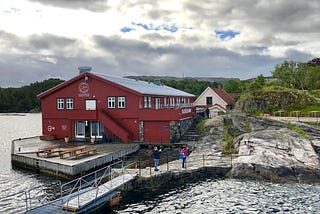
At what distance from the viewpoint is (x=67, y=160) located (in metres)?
25.1

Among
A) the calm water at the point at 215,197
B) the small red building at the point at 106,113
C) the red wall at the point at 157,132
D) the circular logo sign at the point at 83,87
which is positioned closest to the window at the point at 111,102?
the small red building at the point at 106,113

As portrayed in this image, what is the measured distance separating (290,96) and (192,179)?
32.3 metres

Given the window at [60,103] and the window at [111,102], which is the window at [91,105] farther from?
the window at [60,103]

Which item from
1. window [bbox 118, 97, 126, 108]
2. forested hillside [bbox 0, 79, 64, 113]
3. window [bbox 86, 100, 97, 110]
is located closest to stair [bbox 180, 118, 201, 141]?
window [bbox 118, 97, 126, 108]

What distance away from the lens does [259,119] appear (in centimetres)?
3609

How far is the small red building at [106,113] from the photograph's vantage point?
35.3 m

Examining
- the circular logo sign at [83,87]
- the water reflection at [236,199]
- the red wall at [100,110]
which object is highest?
the circular logo sign at [83,87]

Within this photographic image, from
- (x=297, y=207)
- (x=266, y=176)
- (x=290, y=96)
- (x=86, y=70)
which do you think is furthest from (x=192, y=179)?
(x=290, y=96)

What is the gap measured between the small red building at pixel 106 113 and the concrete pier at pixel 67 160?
3.32 m

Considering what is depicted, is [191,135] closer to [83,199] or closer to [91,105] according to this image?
[91,105]

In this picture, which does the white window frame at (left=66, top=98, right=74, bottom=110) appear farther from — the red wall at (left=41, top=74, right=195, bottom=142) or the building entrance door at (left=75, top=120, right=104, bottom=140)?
the building entrance door at (left=75, top=120, right=104, bottom=140)

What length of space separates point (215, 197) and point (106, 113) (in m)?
20.4

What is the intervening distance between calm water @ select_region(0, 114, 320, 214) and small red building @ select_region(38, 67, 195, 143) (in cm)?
1316

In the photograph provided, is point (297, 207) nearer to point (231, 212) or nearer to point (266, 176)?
point (231, 212)
